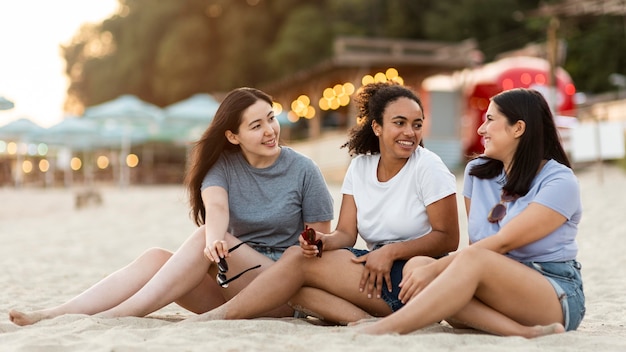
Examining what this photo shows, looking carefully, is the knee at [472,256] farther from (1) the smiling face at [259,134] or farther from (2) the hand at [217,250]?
(1) the smiling face at [259,134]

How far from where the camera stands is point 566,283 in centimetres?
318

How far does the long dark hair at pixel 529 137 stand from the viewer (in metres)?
3.26

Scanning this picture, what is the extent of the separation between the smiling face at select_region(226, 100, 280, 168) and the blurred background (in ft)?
30.3

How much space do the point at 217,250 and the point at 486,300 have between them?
1254 mm

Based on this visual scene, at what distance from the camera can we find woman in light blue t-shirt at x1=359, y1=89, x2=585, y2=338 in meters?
3.01

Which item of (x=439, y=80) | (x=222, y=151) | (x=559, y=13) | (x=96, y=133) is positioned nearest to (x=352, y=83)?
(x=439, y=80)

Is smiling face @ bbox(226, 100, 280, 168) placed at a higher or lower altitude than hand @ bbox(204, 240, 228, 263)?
higher

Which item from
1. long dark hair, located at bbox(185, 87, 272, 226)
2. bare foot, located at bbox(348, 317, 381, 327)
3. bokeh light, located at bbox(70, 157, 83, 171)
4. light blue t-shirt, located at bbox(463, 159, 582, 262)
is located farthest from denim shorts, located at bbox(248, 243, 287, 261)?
bokeh light, located at bbox(70, 157, 83, 171)

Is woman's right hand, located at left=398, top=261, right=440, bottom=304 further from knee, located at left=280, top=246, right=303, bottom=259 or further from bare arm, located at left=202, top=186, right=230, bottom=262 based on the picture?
bare arm, located at left=202, top=186, right=230, bottom=262

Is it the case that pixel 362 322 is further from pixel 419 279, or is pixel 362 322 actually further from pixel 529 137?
pixel 529 137

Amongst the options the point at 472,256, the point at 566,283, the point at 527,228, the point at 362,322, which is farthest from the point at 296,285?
the point at 566,283

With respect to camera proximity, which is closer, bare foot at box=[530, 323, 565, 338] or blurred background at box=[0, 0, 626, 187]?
bare foot at box=[530, 323, 565, 338]

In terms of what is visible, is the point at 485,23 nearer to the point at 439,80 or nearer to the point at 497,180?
the point at 439,80

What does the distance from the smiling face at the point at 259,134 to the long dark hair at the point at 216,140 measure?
3 centimetres
